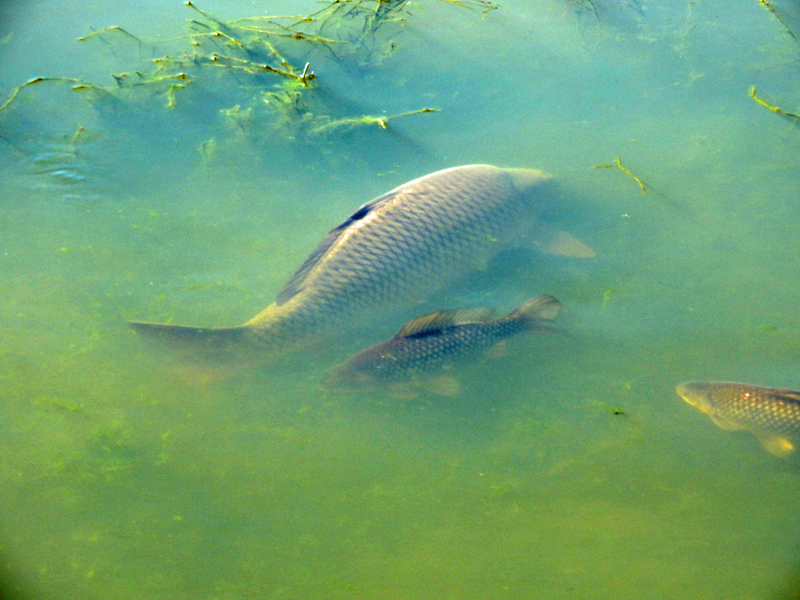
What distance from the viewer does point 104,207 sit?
335 cm

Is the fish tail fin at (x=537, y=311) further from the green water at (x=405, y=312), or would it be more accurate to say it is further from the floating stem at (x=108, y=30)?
the floating stem at (x=108, y=30)

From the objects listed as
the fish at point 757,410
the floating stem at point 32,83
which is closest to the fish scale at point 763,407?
the fish at point 757,410

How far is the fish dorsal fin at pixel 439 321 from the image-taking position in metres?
2.75

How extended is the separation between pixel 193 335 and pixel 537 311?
178 centimetres

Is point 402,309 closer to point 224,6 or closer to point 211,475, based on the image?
point 211,475

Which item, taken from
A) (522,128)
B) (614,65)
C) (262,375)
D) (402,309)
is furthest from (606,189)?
(262,375)

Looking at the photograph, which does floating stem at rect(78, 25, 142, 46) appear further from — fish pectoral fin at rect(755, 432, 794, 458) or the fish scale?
fish pectoral fin at rect(755, 432, 794, 458)

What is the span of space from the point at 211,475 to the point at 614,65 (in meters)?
3.98

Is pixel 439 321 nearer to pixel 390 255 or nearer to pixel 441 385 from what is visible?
pixel 441 385

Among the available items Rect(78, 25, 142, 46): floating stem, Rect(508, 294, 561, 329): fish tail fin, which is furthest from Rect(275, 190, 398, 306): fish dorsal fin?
Rect(78, 25, 142, 46): floating stem

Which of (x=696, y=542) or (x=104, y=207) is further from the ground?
(x=104, y=207)

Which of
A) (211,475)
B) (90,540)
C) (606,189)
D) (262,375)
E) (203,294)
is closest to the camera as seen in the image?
(90,540)

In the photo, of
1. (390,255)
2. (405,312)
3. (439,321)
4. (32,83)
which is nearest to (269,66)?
(32,83)

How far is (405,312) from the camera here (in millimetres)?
2979
